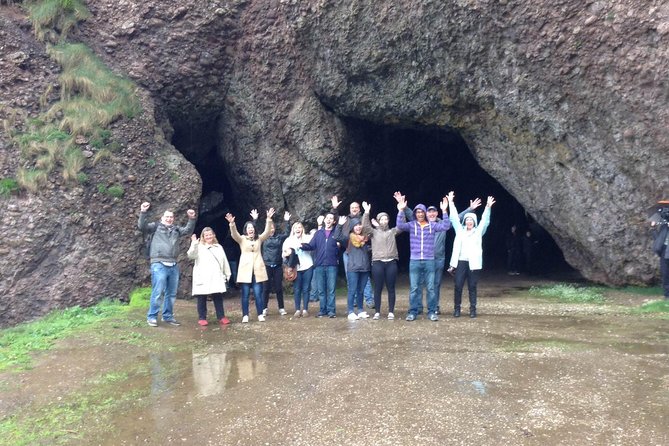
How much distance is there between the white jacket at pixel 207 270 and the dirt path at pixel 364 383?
742 mm

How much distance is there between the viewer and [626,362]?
6.55m

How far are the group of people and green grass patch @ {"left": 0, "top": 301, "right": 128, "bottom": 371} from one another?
3.61 ft

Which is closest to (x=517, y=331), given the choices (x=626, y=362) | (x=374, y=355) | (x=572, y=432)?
(x=626, y=362)

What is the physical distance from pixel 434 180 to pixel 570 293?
345 inches

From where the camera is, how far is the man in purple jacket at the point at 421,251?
8.91 m

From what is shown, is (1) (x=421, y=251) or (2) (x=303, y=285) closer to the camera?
(1) (x=421, y=251)

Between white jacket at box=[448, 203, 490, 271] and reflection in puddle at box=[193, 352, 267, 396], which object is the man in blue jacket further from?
reflection in puddle at box=[193, 352, 267, 396]

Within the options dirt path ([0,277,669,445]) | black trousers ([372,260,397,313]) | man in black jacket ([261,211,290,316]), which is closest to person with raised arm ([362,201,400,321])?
black trousers ([372,260,397,313])

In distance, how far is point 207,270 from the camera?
917 centimetres

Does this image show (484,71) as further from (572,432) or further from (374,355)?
(572,432)

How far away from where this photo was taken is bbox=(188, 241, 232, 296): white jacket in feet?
30.0

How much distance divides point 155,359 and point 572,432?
506 cm

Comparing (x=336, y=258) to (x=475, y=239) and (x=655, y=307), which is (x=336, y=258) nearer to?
(x=475, y=239)

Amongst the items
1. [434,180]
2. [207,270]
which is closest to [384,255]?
[207,270]
